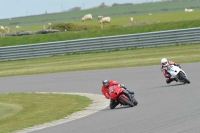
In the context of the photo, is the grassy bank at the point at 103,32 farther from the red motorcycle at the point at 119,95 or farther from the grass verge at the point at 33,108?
the red motorcycle at the point at 119,95

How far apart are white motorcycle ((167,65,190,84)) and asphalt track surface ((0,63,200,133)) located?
23 cm

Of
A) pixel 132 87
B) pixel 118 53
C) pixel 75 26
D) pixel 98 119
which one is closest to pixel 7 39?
pixel 75 26

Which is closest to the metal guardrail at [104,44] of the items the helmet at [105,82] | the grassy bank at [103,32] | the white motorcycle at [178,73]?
the grassy bank at [103,32]

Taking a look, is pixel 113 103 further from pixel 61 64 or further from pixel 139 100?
pixel 61 64

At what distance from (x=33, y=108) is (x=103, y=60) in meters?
16.6

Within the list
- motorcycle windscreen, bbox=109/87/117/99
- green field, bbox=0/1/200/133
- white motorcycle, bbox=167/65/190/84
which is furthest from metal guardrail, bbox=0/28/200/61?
motorcycle windscreen, bbox=109/87/117/99

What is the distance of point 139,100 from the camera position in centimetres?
1667

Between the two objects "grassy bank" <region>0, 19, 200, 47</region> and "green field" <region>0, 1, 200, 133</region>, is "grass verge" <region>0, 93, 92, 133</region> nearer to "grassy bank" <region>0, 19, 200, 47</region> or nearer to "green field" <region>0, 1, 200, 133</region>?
"green field" <region>0, 1, 200, 133</region>

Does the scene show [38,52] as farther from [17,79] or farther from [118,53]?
[17,79]

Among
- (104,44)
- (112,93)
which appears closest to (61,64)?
(104,44)

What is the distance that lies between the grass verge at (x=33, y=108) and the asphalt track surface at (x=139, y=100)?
1094 millimetres

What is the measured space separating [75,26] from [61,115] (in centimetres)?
3987

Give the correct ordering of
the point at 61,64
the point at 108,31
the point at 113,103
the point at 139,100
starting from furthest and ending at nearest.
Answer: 1. the point at 108,31
2. the point at 61,64
3. the point at 139,100
4. the point at 113,103

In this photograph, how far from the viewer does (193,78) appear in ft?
66.1
